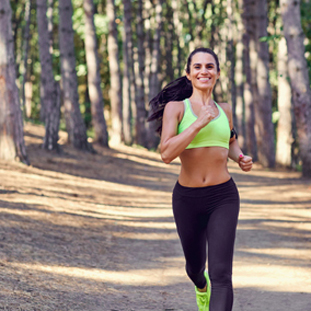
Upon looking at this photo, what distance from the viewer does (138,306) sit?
5855 mm

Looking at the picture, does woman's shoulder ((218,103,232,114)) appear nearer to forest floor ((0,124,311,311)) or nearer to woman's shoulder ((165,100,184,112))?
woman's shoulder ((165,100,184,112))

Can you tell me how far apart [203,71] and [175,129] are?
51cm

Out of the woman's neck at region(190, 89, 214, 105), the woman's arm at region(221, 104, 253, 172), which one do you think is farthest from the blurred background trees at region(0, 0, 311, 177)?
the woman's neck at region(190, 89, 214, 105)

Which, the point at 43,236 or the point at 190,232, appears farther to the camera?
the point at 43,236

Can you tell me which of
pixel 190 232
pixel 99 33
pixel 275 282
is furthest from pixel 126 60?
pixel 190 232

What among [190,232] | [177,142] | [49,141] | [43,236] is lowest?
[49,141]

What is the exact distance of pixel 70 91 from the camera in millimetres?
20516

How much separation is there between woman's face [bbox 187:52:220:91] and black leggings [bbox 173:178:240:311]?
30.4 inches

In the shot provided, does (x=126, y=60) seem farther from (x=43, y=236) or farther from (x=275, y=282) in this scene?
(x=275, y=282)

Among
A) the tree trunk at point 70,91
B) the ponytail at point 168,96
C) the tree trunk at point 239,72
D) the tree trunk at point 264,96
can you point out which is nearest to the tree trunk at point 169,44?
the tree trunk at point 239,72

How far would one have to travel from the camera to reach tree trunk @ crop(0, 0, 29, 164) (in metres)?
13.2

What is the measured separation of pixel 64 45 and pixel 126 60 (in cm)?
933

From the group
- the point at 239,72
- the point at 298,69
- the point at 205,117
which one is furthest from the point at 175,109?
the point at 239,72

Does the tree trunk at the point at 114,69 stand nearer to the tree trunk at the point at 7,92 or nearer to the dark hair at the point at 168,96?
the tree trunk at the point at 7,92
